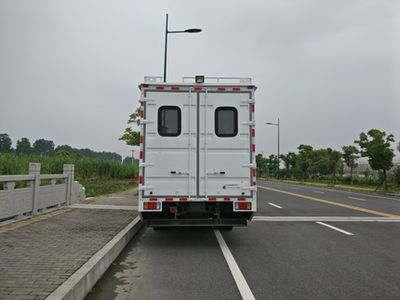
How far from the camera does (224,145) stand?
7836 millimetres

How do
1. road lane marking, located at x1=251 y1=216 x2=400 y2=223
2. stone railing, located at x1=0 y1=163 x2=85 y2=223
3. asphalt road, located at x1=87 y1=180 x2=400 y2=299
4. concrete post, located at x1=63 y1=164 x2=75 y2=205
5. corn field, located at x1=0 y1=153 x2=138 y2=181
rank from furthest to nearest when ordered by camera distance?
corn field, located at x1=0 y1=153 x2=138 y2=181, concrete post, located at x1=63 y1=164 x2=75 y2=205, road lane marking, located at x1=251 y1=216 x2=400 y2=223, stone railing, located at x1=0 y1=163 x2=85 y2=223, asphalt road, located at x1=87 y1=180 x2=400 y2=299

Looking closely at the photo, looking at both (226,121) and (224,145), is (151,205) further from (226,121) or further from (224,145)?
(226,121)

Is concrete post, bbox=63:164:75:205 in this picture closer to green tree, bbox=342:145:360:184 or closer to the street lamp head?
the street lamp head

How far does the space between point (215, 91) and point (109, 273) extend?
418cm

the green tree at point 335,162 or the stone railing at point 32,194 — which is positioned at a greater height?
the green tree at point 335,162

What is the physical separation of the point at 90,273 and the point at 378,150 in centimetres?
2827

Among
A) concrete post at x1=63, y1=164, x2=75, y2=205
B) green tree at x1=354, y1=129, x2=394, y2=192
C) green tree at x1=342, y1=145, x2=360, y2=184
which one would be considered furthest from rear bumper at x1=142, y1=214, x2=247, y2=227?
green tree at x1=342, y1=145, x2=360, y2=184

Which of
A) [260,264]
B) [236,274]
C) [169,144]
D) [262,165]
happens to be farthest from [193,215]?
[262,165]

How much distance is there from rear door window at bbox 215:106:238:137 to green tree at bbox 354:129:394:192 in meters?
24.5

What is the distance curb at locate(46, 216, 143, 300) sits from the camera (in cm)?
421

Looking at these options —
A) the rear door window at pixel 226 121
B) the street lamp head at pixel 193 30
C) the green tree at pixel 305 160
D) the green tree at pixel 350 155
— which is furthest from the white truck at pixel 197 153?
the green tree at pixel 305 160

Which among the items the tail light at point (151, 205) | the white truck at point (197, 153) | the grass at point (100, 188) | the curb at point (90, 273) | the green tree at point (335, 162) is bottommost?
the curb at point (90, 273)

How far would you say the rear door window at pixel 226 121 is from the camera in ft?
25.9

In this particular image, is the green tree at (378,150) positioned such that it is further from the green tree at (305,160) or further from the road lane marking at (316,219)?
the green tree at (305,160)
